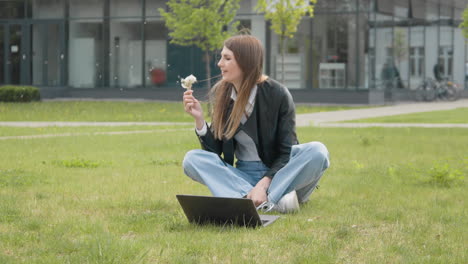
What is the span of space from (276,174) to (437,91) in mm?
29582

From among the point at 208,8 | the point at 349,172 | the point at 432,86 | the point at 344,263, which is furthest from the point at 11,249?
the point at 432,86

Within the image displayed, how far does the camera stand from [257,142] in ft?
19.9

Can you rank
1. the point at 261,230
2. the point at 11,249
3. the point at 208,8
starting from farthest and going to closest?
the point at 208,8 → the point at 261,230 → the point at 11,249

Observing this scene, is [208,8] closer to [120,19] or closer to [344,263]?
[120,19]

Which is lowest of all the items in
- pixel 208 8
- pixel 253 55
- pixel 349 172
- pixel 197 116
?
pixel 349 172

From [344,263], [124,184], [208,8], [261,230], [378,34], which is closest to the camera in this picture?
[344,263]

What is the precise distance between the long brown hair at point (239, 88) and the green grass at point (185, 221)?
29.2 inches

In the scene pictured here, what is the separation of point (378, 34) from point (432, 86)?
3.90 metres

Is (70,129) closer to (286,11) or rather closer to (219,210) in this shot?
(219,210)

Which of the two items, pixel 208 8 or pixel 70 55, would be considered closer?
pixel 208 8

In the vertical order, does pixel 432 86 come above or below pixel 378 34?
below

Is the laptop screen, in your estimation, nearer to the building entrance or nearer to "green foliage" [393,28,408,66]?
"green foliage" [393,28,408,66]

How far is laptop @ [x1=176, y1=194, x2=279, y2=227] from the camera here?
211 inches

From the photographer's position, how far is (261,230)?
5.39 m
